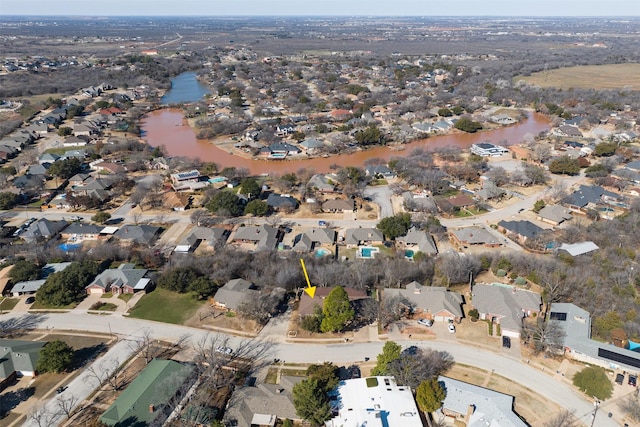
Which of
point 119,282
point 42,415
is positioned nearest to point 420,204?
point 119,282

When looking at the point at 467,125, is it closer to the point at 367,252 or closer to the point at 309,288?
the point at 367,252

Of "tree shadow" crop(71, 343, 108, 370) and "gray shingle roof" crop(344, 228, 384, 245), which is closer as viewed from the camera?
"tree shadow" crop(71, 343, 108, 370)

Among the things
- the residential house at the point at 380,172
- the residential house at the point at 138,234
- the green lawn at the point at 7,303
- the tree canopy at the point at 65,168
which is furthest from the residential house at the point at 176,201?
the residential house at the point at 380,172

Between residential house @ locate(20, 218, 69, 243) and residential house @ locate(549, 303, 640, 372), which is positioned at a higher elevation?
residential house @ locate(20, 218, 69, 243)

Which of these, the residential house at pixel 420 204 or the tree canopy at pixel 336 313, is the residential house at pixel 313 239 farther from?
the tree canopy at pixel 336 313

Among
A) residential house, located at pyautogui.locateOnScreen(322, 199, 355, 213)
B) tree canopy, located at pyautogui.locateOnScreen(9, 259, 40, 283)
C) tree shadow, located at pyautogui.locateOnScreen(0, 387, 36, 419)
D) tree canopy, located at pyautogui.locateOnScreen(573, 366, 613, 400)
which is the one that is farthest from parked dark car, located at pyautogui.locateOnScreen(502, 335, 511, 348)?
tree canopy, located at pyautogui.locateOnScreen(9, 259, 40, 283)

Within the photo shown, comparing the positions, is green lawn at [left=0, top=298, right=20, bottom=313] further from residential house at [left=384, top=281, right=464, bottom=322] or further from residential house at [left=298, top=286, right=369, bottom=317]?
residential house at [left=384, top=281, right=464, bottom=322]
